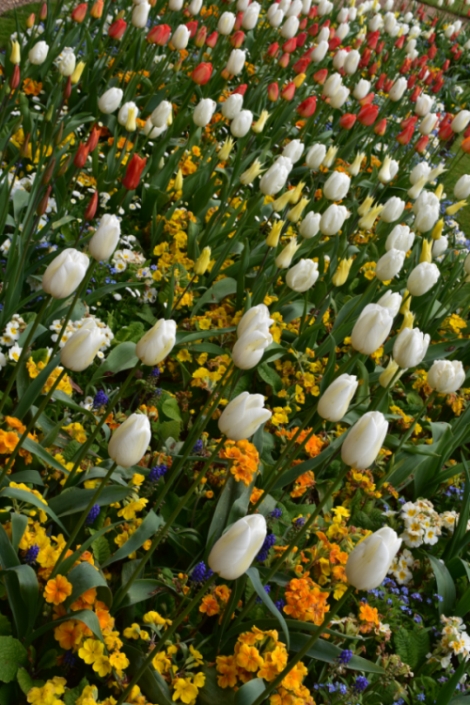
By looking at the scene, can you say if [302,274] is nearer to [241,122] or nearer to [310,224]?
[310,224]

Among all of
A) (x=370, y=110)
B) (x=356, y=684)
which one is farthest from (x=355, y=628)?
(x=370, y=110)

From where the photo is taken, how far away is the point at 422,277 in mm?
2713

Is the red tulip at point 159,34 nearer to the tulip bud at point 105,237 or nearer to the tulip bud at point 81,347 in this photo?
the tulip bud at point 105,237

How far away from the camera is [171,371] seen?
3.06 meters

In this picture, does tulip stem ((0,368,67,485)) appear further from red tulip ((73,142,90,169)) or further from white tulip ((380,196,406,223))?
white tulip ((380,196,406,223))

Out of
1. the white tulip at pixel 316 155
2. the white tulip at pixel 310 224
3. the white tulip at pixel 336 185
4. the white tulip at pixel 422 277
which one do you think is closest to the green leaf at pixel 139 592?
the white tulip at pixel 422 277

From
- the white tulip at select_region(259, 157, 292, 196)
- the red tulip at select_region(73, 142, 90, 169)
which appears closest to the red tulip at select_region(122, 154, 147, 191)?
the red tulip at select_region(73, 142, 90, 169)

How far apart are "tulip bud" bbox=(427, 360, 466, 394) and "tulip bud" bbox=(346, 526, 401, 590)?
1067mm

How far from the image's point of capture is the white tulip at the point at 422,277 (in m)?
2.70

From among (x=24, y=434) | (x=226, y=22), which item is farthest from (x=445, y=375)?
(x=226, y=22)

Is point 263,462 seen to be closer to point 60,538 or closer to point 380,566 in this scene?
point 60,538

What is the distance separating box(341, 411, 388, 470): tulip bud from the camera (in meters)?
1.60

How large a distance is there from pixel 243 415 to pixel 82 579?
616 mm

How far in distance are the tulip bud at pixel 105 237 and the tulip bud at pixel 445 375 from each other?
3.69 ft
